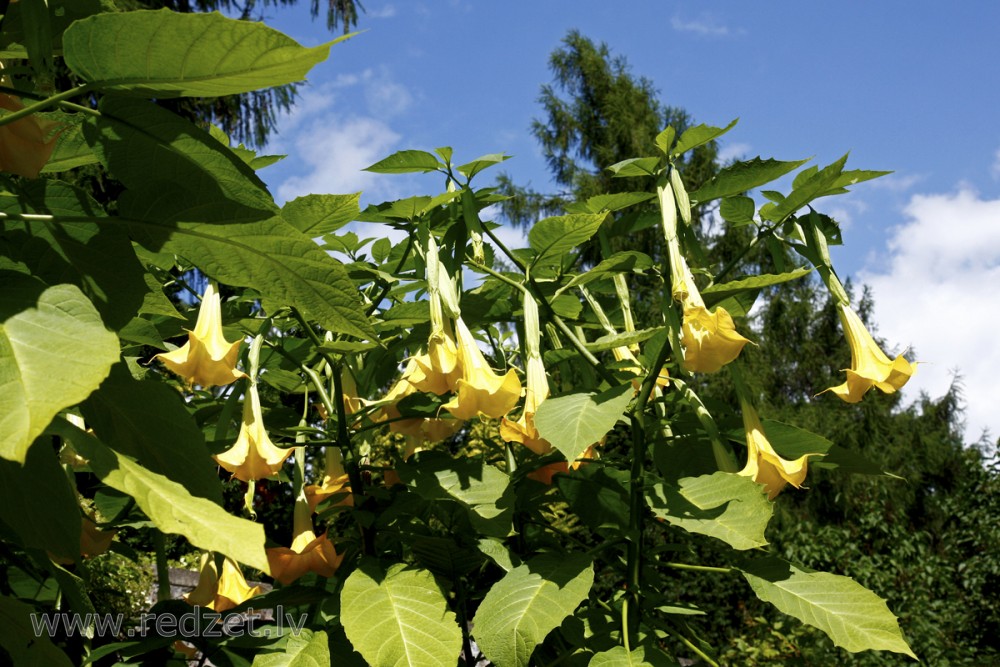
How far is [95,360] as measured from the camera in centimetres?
45

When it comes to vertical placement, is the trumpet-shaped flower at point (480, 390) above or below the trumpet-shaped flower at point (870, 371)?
below

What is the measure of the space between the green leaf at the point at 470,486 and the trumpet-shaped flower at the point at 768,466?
0.31 meters

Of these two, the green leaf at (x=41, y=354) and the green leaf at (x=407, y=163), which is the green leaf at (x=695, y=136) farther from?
the green leaf at (x=41, y=354)

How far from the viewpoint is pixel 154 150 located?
62cm

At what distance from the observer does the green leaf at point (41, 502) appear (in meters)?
0.55

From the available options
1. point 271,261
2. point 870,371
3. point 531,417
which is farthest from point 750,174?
point 271,261

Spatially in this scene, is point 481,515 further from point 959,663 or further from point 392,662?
point 959,663

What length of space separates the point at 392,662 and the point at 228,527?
49 cm

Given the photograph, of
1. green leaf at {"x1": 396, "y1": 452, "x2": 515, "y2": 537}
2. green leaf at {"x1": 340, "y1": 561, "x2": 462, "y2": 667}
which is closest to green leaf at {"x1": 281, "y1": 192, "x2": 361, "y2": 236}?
green leaf at {"x1": 396, "y1": 452, "x2": 515, "y2": 537}

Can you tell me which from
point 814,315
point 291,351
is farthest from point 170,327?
point 814,315

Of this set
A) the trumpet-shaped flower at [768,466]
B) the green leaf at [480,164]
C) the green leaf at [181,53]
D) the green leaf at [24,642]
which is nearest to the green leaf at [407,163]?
the green leaf at [480,164]

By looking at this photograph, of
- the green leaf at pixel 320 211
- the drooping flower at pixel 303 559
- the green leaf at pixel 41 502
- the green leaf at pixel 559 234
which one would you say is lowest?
the green leaf at pixel 41 502

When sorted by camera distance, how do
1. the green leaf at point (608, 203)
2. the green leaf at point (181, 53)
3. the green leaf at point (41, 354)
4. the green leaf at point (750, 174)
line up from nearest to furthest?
the green leaf at point (41, 354), the green leaf at point (181, 53), the green leaf at point (750, 174), the green leaf at point (608, 203)

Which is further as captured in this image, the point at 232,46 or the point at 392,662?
the point at 392,662
